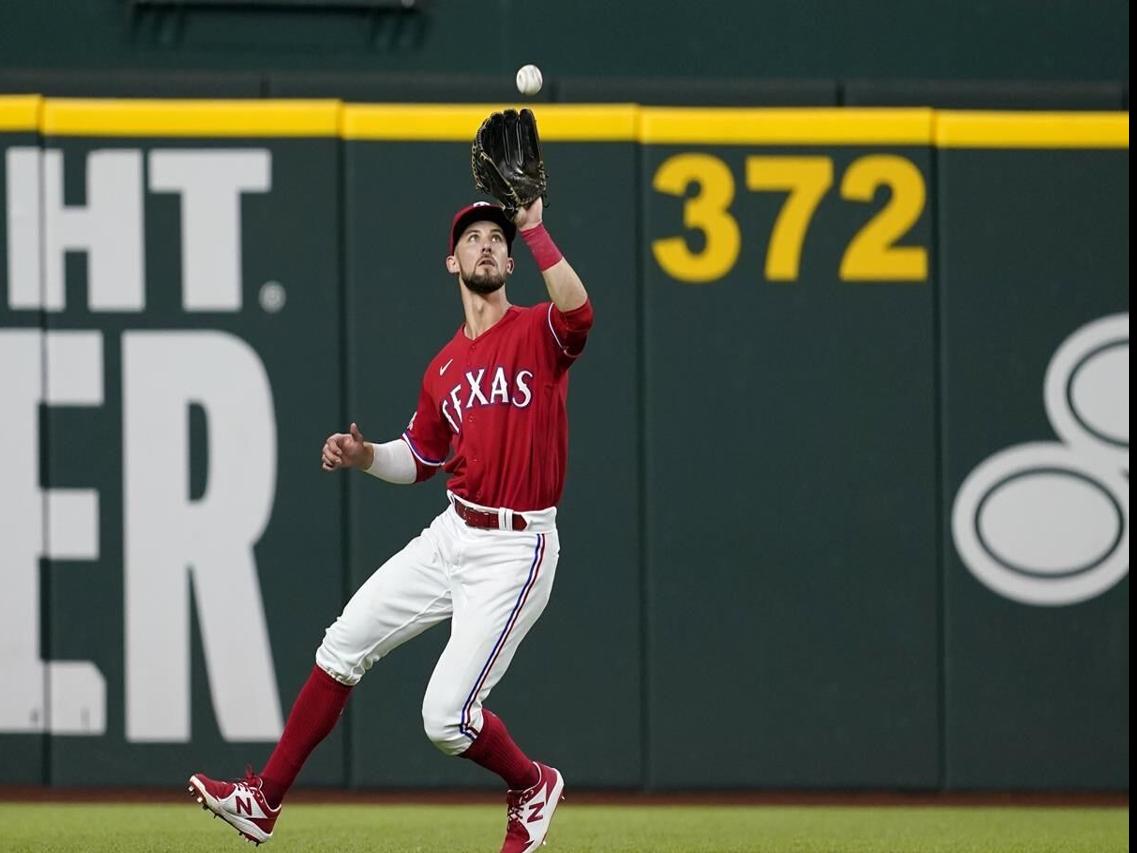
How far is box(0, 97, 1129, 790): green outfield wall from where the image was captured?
6258 mm

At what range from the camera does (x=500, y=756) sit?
4402 millimetres

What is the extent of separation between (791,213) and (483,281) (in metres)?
2.21

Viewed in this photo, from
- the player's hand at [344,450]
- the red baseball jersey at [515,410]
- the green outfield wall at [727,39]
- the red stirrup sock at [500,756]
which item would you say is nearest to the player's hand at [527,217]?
the red baseball jersey at [515,410]

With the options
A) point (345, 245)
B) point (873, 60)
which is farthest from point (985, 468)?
point (345, 245)

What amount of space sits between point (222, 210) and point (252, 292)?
12.7 inches

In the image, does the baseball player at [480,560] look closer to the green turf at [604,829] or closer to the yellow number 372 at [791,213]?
the green turf at [604,829]

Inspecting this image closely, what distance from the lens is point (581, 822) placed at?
570 centimetres

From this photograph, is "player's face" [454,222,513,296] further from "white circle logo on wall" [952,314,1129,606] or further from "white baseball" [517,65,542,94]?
"white circle logo on wall" [952,314,1129,606]

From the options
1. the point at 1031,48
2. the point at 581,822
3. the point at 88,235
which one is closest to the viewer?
the point at 581,822

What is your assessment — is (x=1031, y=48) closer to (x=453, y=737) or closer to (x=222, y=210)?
(x=222, y=210)

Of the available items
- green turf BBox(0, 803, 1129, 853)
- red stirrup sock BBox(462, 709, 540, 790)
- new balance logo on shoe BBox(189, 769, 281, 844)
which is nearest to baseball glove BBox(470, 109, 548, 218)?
red stirrup sock BBox(462, 709, 540, 790)

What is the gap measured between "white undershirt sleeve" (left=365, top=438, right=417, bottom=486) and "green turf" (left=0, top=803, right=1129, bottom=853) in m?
1.06

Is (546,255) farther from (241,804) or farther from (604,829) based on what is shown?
(604,829)

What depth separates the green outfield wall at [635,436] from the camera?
246 inches
